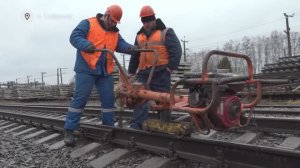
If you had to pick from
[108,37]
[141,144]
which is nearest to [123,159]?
[141,144]

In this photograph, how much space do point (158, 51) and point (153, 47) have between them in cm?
9

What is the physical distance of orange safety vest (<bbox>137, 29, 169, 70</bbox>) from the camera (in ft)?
18.5

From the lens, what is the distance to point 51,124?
24.2 feet

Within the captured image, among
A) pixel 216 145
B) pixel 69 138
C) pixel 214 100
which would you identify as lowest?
pixel 69 138

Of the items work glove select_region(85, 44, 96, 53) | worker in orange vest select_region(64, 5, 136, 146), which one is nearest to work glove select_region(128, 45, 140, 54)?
worker in orange vest select_region(64, 5, 136, 146)

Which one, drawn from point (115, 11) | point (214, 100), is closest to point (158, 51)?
point (115, 11)

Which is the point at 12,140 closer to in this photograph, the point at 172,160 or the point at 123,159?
the point at 123,159

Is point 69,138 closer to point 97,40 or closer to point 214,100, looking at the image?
point 97,40

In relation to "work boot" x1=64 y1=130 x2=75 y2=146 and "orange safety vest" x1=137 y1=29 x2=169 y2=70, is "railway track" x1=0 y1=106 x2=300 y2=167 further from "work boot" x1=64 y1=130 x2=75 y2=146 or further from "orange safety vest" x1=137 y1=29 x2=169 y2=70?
"orange safety vest" x1=137 y1=29 x2=169 y2=70

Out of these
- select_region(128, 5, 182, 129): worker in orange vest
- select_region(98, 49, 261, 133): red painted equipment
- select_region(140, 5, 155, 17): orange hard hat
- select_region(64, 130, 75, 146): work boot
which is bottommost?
select_region(64, 130, 75, 146): work boot

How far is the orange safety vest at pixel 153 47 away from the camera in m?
5.64

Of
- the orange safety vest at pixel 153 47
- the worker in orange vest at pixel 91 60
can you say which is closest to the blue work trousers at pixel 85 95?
the worker in orange vest at pixel 91 60

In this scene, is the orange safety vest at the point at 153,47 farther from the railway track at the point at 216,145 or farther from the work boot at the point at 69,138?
the work boot at the point at 69,138

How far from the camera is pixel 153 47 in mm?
5656
